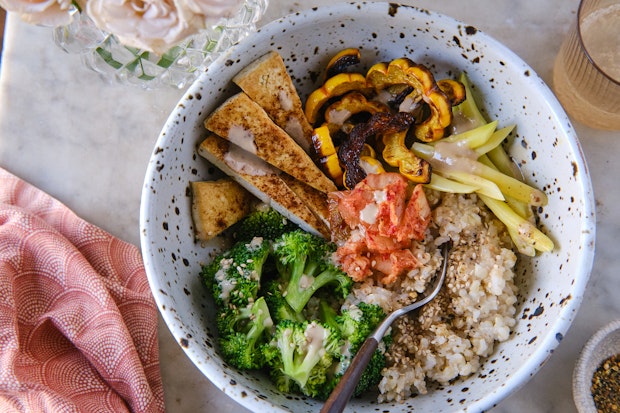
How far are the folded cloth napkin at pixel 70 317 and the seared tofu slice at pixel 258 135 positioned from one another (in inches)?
22.2

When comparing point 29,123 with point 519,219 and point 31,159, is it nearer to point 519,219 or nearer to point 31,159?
point 31,159

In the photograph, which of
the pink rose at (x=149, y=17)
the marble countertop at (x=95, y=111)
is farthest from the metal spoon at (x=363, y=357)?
the pink rose at (x=149, y=17)

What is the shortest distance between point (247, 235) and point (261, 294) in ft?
0.62

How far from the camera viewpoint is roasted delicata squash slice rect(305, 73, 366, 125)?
200 centimetres

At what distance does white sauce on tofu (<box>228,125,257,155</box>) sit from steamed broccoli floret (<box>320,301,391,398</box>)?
529 millimetres

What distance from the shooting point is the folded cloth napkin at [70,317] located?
201 cm

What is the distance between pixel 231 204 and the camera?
2.00 metres

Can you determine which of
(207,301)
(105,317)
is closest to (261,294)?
(207,301)

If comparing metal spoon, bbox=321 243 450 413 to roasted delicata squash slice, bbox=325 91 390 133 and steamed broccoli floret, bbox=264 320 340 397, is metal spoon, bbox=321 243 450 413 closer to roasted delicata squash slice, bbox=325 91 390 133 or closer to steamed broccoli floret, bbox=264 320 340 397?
steamed broccoli floret, bbox=264 320 340 397

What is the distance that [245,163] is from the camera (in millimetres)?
1966

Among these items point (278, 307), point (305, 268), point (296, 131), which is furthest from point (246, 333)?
point (296, 131)

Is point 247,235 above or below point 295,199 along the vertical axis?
below

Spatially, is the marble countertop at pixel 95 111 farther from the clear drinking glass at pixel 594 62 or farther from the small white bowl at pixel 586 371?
the small white bowl at pixel 586 371

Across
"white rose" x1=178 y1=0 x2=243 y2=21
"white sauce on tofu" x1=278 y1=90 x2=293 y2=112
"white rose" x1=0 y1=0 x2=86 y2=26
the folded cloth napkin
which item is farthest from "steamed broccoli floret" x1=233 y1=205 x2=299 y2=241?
"white rose" x1=0 y1=0 x2=86 y2=26
